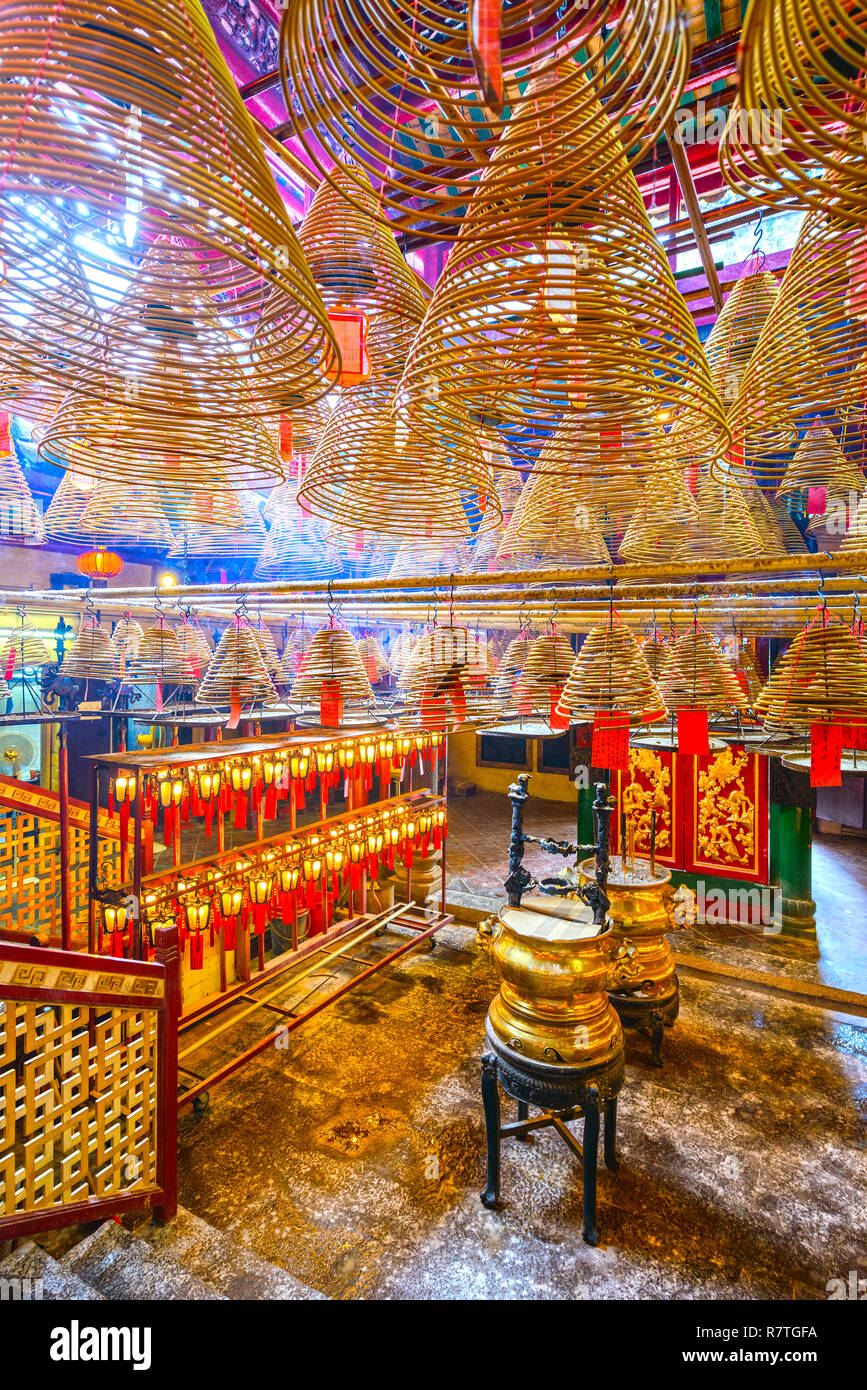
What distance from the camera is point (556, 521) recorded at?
4.03 m

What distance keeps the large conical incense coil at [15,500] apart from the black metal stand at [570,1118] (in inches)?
190

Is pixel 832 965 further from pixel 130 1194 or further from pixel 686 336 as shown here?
pixel 686 336

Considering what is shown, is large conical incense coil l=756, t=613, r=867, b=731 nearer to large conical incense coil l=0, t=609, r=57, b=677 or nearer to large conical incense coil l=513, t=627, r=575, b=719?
large conical incense coil l=513, t=627, r=575, b=719

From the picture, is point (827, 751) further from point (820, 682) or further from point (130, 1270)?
point (130, 1270)

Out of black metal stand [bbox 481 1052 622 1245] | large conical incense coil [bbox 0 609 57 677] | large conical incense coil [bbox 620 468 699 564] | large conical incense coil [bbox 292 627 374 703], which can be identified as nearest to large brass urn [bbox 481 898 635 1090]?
black metal stand [bbox 481 1052 622 1245]

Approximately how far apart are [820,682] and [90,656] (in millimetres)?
5809

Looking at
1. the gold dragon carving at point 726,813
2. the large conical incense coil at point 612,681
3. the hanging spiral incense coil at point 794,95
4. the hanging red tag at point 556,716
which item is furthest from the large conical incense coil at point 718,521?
the gold dragon carving at point 726,813

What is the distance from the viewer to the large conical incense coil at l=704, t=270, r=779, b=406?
285 cm

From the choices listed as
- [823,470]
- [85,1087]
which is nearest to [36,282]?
[85,1087]

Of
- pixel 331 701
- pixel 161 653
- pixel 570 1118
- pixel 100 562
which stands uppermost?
pixel 100 562

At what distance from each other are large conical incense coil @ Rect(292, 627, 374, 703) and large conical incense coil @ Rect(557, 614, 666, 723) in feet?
3.34

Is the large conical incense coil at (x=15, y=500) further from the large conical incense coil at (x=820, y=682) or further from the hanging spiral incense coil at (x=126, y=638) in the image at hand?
the large conical incense coil at (x=820, y=682)

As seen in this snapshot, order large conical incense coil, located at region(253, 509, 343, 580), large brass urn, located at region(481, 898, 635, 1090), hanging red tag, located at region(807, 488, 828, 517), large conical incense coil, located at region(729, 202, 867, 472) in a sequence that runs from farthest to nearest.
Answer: large conical incense coil, located at region(253, 509, 343, 580) < hanging red tag, located at region(807, 488, 828, 517) < large brass urn, located at region(481, 898, 635, 1090) < large conical incense coil, located at region(729, 202, 867, 472)
